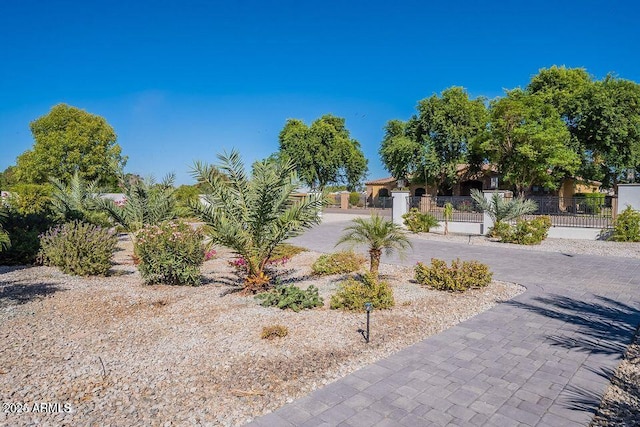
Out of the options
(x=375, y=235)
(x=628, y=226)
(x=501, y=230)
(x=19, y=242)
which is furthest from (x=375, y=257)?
(x=628, y=226)

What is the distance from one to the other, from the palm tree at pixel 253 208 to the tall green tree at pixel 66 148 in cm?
2542

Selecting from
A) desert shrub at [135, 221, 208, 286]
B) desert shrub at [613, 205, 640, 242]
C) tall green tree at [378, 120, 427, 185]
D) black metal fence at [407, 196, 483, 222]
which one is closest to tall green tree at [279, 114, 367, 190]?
tall green tree at [378, 120, 427, 185]

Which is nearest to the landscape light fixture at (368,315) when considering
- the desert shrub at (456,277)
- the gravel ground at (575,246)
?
the desert shrub at (456,277)

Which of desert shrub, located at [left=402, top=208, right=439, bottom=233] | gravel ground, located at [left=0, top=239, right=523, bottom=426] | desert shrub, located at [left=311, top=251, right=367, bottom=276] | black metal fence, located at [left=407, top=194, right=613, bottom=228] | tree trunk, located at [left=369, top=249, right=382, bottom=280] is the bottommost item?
gravel ground, located at [left=0, top=239, right=523, bottom=426]

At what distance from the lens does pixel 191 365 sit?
14.3 ft

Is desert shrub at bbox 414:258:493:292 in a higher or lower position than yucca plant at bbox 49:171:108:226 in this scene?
lower

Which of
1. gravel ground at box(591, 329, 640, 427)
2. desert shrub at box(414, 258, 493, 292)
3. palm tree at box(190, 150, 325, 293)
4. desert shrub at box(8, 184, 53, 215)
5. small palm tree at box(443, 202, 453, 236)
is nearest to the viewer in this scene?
gravel ground at box(591, 329, 640, 427)

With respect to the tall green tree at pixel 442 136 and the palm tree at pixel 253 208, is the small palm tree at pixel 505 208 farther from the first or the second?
the tall green tree at pixel 442 136

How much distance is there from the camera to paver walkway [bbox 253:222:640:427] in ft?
10.9

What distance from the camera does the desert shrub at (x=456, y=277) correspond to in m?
7.55

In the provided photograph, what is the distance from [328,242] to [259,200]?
368 inches

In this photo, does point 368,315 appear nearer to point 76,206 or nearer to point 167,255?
point 167,255

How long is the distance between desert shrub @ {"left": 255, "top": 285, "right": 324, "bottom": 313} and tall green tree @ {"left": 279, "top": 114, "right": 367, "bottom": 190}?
116 ft

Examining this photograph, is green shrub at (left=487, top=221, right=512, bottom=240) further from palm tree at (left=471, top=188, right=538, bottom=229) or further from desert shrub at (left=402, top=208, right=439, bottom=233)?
desert shrub at (left=402, top=208, right=439, bottom=233)
